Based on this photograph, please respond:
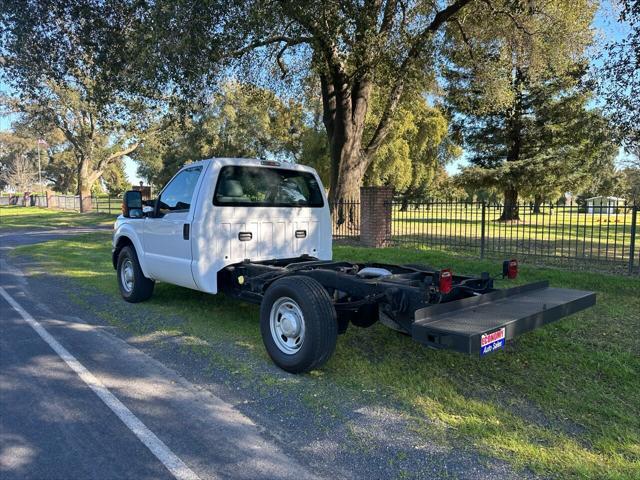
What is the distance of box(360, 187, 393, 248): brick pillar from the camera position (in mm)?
14195

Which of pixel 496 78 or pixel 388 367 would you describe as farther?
pixel 496 78

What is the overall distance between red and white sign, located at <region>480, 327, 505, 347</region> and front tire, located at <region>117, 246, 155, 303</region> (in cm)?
526

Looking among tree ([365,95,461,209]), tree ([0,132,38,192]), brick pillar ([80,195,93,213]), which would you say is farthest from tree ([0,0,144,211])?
tree ([0,132,38,192])

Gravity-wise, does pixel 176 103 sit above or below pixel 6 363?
above

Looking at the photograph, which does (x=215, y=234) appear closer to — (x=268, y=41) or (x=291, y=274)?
(x=291, y=274)

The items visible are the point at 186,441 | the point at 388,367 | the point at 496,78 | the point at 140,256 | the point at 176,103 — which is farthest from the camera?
the point at 496,78

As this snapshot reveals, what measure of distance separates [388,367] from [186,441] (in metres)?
2.11

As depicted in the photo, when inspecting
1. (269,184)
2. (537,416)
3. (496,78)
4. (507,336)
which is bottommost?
(537,416)

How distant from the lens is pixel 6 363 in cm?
484

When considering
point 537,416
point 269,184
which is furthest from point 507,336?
point 269,184

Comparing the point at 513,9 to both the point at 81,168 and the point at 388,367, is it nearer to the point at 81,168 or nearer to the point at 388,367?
the point at 388,367

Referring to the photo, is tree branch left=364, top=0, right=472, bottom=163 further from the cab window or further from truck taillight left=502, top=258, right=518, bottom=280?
truck taillight left=502, top=258, right=518, bottom=280

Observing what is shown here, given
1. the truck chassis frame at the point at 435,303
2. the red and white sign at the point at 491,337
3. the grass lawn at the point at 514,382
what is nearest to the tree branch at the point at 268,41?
the grass lawn at the point at 514,382

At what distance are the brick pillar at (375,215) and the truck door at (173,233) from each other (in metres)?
8.33
